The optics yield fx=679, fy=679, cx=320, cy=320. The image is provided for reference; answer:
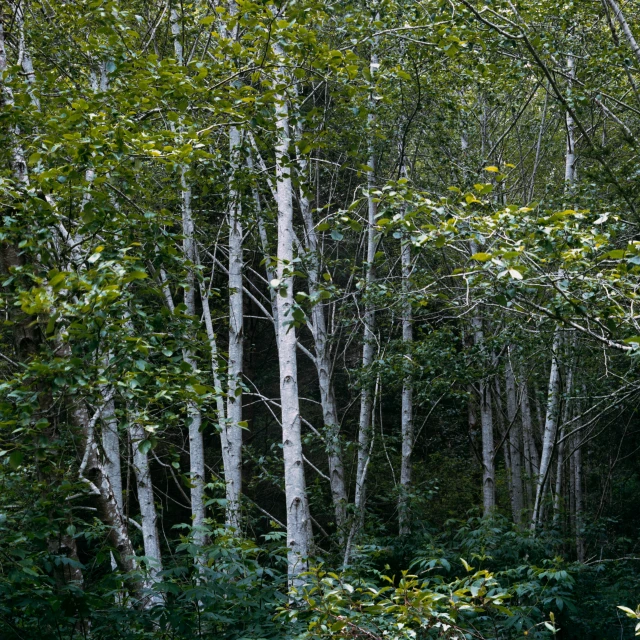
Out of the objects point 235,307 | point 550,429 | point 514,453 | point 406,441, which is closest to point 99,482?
point 235,307

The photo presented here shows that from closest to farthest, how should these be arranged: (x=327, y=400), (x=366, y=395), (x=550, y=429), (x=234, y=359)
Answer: (x=550, y=429)
(x=234, y=359)
(x=366, y=395)
(x=327, y=400)

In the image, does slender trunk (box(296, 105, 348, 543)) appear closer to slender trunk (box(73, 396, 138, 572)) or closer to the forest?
the forest

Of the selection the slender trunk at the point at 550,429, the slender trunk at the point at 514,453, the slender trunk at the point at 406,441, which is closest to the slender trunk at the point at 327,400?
the slender trunk at the point at 406,441

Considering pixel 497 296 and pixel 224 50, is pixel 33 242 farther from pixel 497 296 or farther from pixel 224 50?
pixel 497 296

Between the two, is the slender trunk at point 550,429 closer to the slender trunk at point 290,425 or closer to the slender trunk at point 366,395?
the slender trunk at point 366,395

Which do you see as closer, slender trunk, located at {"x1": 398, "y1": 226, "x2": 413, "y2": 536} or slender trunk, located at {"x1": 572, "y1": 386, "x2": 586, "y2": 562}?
slender trunk, located at {"x1": 398, "y1": 226, "x2": 413, "y2": 536}

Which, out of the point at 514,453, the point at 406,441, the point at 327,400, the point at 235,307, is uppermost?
the point at 235,307

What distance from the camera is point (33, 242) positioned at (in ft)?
12.0

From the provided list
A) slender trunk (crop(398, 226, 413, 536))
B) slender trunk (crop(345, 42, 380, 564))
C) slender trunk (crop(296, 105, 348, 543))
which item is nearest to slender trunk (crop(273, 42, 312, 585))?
slender trunk (crop(345, 42, 380, 564))

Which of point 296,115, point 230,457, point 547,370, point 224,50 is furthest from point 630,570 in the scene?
point 224,50

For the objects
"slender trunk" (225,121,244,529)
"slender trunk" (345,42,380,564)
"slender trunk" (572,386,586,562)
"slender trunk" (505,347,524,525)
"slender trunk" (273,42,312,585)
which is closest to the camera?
"slender trunk" (273,42,312,585)

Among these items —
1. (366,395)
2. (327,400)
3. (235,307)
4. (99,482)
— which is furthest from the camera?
(327,400)

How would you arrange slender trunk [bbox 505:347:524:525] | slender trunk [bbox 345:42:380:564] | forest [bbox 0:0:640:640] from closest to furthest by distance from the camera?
forest [bbox 0:0:640:640], slender trunk [bbox 345:42:380:564], slender trunk [bbox 505:347:524:525]

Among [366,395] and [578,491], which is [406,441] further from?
[578,491]
